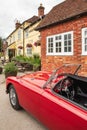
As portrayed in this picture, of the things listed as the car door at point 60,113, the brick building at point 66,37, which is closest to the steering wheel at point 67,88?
the car door at point 60,113

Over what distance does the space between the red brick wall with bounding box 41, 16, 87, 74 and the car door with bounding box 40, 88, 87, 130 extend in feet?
23.3

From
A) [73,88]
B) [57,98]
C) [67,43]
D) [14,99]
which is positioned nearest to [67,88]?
[73,88]

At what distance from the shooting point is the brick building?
1016 cm

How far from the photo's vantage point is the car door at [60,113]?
2.51m

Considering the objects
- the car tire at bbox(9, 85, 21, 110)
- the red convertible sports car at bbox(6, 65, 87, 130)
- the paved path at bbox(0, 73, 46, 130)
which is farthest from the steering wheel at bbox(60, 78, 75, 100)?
the car tire at bbox(9, 85, 21, 110)

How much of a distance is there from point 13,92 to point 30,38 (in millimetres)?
19424

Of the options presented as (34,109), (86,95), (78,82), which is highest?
(78,82)

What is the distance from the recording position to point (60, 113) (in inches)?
113

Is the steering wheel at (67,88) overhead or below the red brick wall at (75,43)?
below

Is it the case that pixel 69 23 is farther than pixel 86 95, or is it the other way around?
pixel 69 23

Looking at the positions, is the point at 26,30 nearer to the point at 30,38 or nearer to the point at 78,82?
the point at 30,38

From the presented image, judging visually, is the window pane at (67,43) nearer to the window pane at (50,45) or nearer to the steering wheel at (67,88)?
the window pane at (50,45)

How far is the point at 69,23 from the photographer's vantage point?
434 inches

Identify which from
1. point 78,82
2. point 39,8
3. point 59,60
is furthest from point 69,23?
point 39,8
